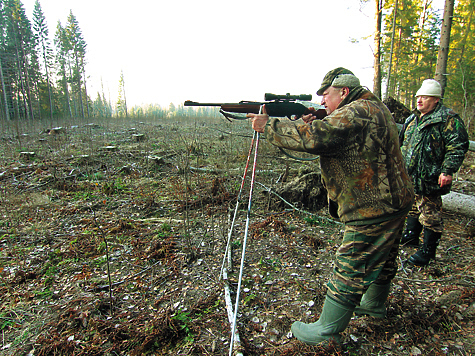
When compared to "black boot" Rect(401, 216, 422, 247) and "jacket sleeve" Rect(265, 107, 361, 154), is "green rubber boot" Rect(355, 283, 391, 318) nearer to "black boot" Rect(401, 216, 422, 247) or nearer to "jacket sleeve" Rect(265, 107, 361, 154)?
"jacket sleeve" Rect(265, 107, 361, 154)

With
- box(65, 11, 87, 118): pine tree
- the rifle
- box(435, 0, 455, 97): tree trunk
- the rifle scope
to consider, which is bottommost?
the rifle

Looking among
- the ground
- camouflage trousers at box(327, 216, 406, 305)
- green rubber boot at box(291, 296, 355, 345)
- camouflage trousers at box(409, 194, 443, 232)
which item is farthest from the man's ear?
camouflage trousers at box(409, 194, 443, 232)

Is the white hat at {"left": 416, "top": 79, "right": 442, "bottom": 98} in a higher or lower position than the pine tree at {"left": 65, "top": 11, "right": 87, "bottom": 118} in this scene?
lower

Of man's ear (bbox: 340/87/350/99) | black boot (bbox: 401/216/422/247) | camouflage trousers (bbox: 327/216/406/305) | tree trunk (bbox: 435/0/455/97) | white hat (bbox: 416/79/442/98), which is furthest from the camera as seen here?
tree trunk (bbox: 435/0/455/97)

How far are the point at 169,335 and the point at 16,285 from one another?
7.94ft

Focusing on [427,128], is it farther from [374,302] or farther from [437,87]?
[374,302]

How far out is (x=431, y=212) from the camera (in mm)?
3311

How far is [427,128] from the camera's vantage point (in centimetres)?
331

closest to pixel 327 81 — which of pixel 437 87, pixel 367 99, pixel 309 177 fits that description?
pixel 367 99

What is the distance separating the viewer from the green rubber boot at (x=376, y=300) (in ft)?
7.79

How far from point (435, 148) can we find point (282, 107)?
2354 millimetres

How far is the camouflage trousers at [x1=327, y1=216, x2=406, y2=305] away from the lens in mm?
1901

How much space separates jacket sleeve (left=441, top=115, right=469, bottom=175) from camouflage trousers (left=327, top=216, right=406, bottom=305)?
1870mm

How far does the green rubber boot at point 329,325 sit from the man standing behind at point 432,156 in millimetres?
2111
